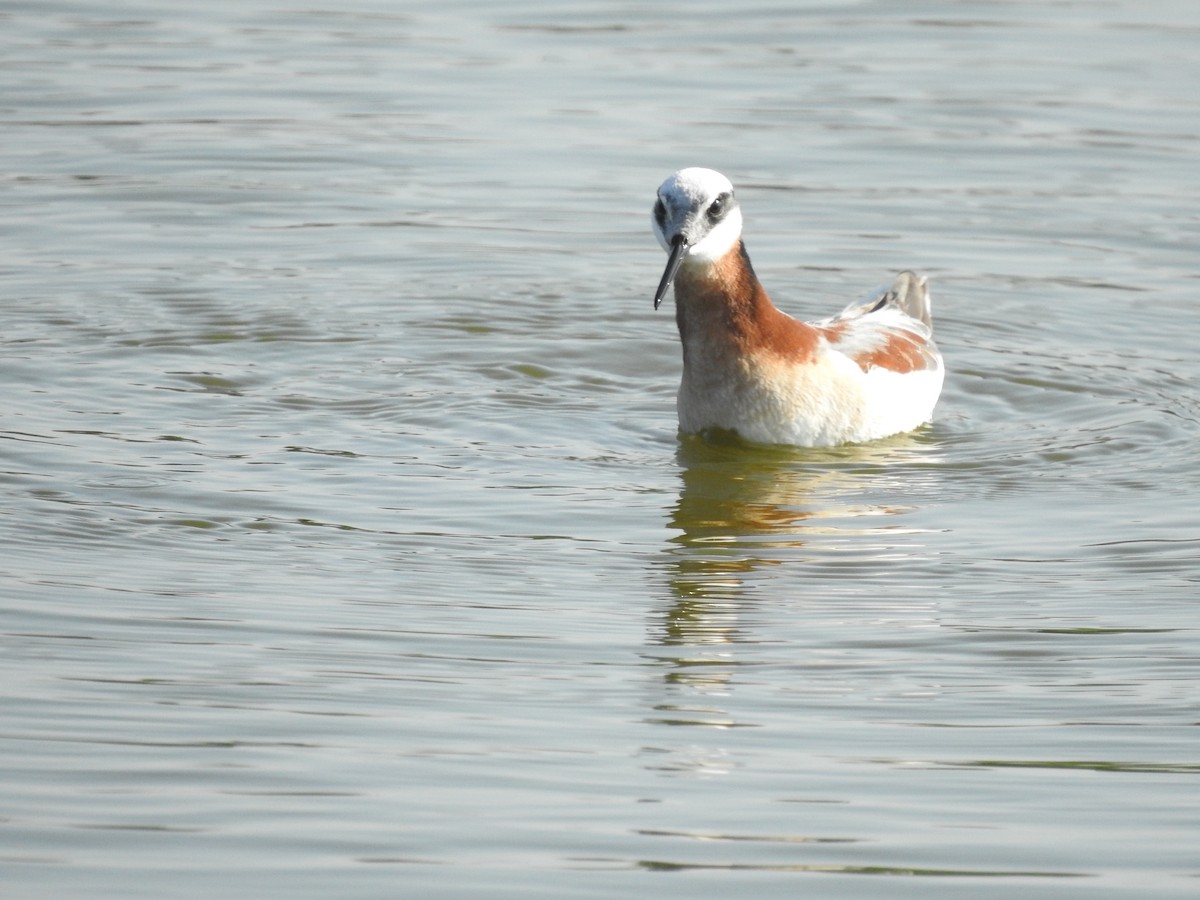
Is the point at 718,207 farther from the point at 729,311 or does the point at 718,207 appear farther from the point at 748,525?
the point at 748,525

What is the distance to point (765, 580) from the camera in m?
7.77

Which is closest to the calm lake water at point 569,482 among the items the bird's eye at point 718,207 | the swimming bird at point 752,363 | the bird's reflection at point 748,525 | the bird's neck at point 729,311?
the bird's reflection at point 748,525

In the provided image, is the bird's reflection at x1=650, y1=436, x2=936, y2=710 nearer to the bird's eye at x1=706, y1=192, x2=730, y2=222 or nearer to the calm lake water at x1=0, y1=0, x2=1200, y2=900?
the calm lake water at x1=0, y1=0, x2=1200, y2=900

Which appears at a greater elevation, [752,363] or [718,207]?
[718,207]

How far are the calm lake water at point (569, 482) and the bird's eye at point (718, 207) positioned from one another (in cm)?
123

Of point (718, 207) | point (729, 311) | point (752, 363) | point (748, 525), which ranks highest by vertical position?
point (718, 207)

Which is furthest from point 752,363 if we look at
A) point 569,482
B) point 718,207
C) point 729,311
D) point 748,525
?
point 748,525

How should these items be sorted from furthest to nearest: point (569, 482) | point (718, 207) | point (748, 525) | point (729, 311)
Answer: point (729, 311) < point (718, 207) < point (569, 482) < point (748, 525)

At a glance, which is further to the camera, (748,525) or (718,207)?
(718,207)

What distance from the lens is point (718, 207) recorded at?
9.52m

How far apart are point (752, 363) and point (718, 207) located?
2.79 feet

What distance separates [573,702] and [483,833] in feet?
3.48

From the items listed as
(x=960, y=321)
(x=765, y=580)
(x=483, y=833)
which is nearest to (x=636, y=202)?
(x=960, y=321)

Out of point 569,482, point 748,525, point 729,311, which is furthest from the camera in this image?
point 729,311
